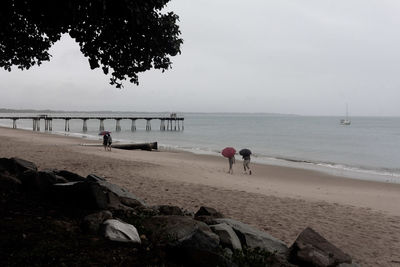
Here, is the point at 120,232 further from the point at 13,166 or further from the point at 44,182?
the point at 13,166

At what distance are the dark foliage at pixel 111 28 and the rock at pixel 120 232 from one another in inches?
136

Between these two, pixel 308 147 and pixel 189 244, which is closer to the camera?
pixel 189 244

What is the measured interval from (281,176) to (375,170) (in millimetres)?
10606

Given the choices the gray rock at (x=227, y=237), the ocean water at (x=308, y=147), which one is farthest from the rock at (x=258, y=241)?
the ocean water at (x=308, y=147)

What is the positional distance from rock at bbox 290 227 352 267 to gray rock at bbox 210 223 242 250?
0.82 metres

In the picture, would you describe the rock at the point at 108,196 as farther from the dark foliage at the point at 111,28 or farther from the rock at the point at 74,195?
the dark foliage at the point at 111,28

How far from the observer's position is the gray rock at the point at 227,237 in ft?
16.0

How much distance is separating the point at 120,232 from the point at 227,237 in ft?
4.79

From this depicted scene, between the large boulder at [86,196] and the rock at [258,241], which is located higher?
the large boulder at [86,196]

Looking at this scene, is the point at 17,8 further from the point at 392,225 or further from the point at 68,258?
the point at 392,225

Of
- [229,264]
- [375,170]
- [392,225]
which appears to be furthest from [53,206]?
[375,170]

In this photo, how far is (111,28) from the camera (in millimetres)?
7312

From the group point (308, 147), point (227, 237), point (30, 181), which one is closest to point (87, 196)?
point (30, 181)

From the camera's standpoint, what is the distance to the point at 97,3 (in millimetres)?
6320
